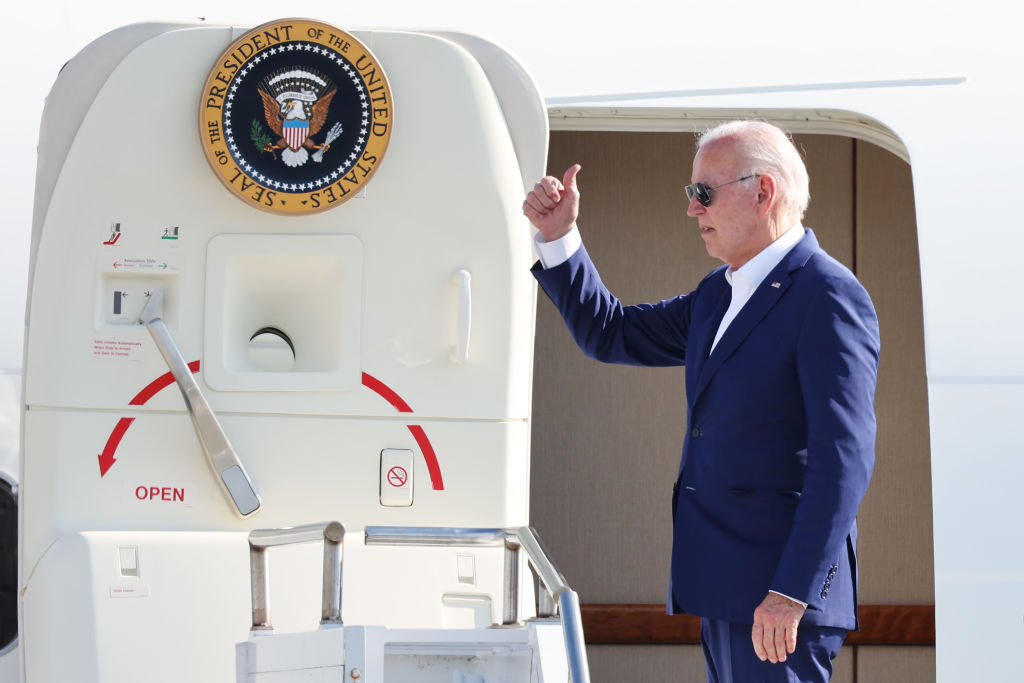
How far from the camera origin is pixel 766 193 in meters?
2.13

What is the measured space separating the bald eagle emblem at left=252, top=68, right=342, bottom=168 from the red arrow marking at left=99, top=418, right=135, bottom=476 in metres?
0.66

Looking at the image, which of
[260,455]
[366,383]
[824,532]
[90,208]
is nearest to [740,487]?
[824,532]

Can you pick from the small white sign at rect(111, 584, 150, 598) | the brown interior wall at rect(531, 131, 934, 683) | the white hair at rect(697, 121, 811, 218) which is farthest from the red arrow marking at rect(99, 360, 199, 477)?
the brown interior wall at rect(531, 131, 934, 683)

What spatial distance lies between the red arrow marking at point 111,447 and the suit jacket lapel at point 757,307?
4.18 feet

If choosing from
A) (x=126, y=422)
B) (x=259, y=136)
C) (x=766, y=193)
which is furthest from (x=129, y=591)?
(x=766, y=193)

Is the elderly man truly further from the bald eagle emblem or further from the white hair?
the bald eagle emblem

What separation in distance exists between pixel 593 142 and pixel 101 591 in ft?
7.78

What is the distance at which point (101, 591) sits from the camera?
8.23 ft

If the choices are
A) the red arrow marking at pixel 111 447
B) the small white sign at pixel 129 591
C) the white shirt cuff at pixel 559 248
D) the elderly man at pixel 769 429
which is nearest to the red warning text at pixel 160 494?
the red arrow marking at pixel 111 447

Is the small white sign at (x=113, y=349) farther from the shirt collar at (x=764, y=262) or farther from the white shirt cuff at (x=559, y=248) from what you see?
the shirt collar at (x=764, y=262)

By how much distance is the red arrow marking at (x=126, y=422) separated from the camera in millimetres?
2621

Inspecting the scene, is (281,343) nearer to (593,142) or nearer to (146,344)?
(146,344)

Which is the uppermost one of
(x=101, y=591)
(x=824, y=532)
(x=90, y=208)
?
(x=90, y=208)

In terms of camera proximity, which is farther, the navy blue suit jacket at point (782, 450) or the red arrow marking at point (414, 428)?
the red arrow marking at point (414, 428)
